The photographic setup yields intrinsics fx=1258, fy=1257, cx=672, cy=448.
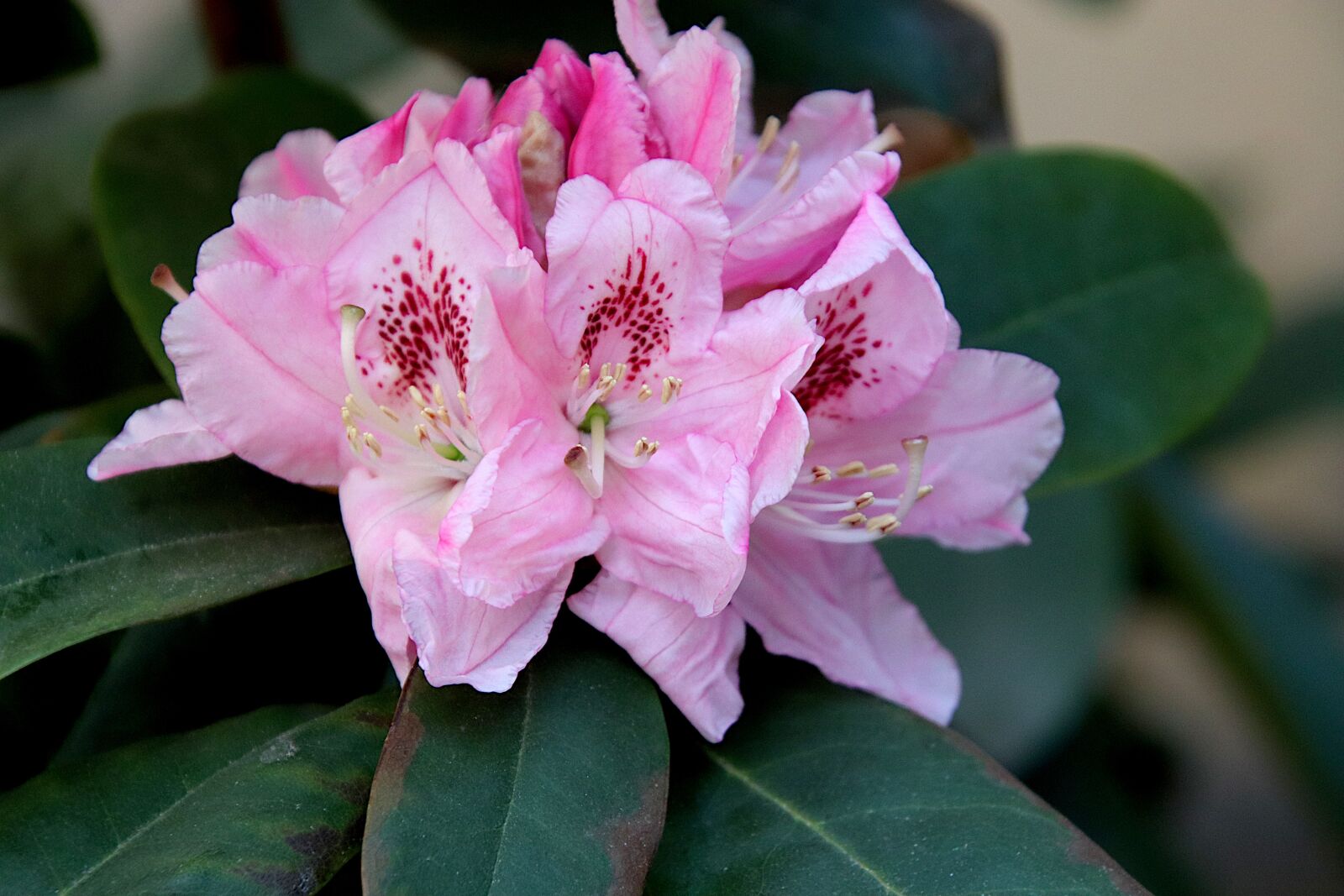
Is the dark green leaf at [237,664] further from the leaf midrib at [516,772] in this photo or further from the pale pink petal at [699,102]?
the pale pink petal at [699,102]

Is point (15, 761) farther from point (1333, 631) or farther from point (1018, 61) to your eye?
point (1018, 61)

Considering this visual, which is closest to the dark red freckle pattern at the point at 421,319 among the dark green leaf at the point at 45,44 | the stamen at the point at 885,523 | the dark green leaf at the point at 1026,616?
the stamen at the point at 885,523

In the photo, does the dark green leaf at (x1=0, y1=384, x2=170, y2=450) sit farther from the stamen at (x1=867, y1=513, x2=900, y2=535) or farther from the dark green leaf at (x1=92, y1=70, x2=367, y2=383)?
the stamen at (x1=867, y1=513, x2=900, y2=535)

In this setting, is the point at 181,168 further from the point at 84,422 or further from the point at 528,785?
the point at 528,785

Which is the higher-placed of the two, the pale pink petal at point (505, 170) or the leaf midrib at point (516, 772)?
the pale pink petal at point (505, 170)

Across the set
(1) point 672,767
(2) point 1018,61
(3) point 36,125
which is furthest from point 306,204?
(2) point 1018,61
